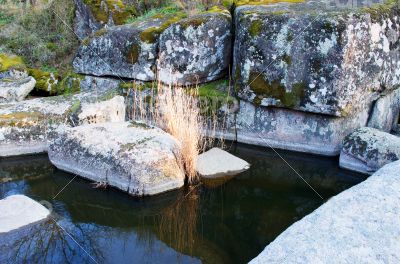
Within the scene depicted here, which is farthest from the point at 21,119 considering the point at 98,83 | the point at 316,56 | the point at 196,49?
the point at 316,56

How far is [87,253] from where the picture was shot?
14.3 ft

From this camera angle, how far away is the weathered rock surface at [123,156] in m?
5.39

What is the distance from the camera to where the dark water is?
4402mm

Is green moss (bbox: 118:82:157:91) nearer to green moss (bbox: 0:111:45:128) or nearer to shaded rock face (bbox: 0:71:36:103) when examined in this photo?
green moss (bbox: 0:111:45:128)

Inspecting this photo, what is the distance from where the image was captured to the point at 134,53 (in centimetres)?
757

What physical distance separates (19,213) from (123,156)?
1.37 meters

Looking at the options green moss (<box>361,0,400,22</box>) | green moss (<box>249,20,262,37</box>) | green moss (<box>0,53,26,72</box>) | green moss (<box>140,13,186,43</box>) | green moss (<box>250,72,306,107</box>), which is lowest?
green moss (<box>0,53,26,72</box>)

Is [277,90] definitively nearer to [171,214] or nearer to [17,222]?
[171,214]

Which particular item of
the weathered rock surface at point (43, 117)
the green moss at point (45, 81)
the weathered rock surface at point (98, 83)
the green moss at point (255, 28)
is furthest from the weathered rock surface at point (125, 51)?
the green moss at point (255, 28)

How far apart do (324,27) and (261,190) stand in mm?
2488

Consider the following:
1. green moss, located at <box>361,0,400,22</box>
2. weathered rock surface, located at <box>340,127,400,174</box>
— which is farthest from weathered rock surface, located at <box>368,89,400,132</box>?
green moss, located at <box>361,0,400,22</box>

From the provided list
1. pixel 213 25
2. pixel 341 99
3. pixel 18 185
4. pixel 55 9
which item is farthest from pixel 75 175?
pixel 55 9

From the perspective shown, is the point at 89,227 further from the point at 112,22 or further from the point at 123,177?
the point at 112,22

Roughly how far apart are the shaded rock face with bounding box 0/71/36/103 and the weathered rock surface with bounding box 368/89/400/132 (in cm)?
612
